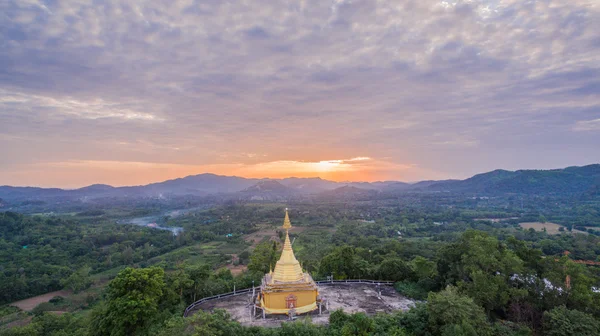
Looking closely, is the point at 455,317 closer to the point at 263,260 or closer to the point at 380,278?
the point at 380,278

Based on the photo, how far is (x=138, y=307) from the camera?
19906mm

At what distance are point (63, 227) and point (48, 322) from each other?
75528 millimetres

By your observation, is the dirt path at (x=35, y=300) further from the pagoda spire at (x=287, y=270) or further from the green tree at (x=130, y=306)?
the pagoda spire at (x=287, y=270)

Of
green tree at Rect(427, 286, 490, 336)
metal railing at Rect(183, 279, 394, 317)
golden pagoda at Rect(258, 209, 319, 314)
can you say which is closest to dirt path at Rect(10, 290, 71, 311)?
metal railing at Rect(183, 279, 394, 317)

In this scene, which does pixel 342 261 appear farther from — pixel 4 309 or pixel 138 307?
pixel 4 309

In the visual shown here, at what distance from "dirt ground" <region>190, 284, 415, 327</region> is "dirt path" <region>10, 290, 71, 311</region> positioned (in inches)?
1357

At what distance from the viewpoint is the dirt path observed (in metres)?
41.6

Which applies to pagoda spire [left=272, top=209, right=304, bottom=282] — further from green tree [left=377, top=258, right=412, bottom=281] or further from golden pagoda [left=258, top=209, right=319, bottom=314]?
green tree [left=377, top=258, right=412, bottom=281]

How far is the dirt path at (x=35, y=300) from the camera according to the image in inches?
1639

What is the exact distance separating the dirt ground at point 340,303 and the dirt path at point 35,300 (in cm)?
3448

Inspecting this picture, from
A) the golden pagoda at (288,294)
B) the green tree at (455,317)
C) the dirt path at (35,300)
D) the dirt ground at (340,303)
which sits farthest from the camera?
the dirt path at (35,300)

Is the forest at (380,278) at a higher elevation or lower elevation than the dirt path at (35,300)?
higher

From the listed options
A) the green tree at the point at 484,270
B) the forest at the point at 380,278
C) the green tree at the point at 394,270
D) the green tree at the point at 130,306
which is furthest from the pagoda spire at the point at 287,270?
the green tree at the point at 484,270

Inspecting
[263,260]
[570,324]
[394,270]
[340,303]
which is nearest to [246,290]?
[263,260]
